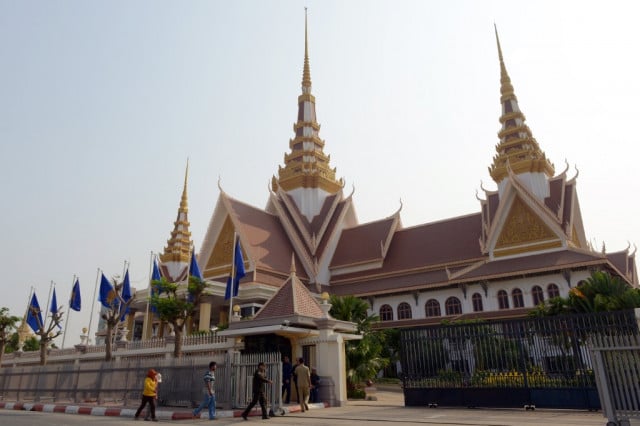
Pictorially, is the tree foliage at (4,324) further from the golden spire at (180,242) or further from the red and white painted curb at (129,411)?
the golden spire at (180,242)

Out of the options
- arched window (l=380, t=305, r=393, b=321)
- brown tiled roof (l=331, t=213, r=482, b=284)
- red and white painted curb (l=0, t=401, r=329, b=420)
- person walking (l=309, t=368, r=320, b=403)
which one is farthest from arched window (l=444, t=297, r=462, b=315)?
red and white painted curb (l=0, t=401, r=329, b=420)

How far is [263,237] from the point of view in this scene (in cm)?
3016

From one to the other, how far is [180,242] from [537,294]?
31.8 m

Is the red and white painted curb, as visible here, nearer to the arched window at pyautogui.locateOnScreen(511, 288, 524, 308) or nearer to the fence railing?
the fence railing

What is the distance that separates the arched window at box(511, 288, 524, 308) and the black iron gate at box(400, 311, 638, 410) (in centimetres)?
1435

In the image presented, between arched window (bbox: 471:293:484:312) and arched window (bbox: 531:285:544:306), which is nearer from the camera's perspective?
arched window (bbox: 531:285:544:306)

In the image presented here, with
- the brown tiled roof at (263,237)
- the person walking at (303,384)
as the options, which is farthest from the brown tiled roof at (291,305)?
the brown tiled roof at (263,237)

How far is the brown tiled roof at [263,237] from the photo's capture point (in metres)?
28.3

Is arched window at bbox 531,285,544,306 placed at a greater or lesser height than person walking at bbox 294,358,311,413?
greater

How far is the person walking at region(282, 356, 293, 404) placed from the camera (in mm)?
11836

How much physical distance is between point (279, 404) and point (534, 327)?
18.7 feet

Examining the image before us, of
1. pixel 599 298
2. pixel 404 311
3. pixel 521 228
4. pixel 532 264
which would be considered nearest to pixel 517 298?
pixel 532 264

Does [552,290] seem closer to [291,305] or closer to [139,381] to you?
[291,305]

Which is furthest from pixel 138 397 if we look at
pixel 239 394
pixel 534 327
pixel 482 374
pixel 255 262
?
pixel 255 262
